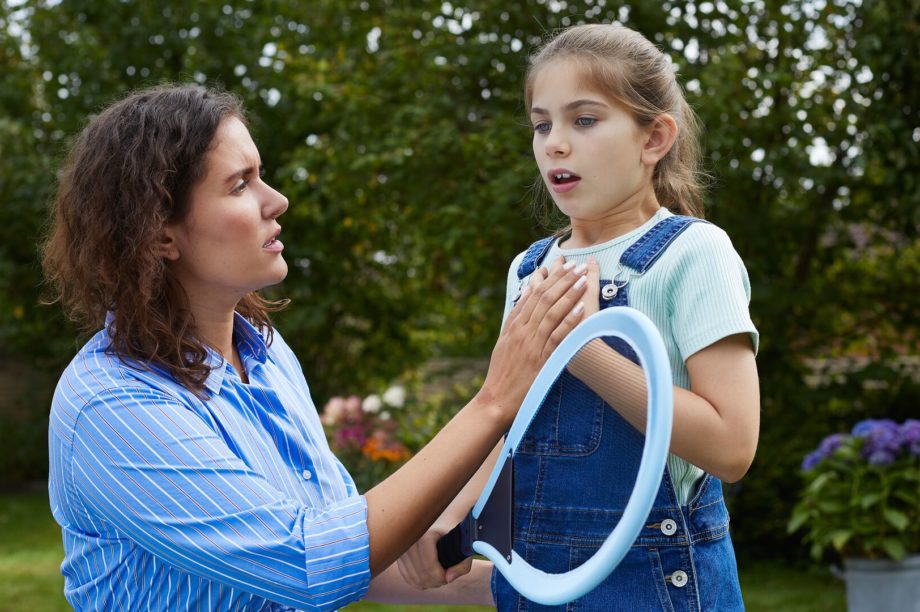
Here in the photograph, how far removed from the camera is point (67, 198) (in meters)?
1.86

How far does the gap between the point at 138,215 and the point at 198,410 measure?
→ 35 cm

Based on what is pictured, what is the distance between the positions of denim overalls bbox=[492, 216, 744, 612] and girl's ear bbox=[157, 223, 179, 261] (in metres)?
0.71

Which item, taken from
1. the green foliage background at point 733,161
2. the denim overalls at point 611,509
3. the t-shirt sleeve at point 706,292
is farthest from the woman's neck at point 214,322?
the green foliage background at point 733,161

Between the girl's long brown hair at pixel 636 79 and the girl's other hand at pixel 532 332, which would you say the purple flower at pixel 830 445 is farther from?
the girl's other hand at pixel 532 332

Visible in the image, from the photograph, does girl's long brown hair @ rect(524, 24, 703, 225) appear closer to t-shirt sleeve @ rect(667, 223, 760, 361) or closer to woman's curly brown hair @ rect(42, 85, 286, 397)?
t-shirt sleeve @ rect(667, 223, 760, 361)

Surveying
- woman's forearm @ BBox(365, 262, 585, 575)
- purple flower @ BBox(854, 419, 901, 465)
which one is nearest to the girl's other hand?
woman's forearm @ BBox(365, 262, 585, 575)

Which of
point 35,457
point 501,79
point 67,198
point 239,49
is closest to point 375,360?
point 239,49

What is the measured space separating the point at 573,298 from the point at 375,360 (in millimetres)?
8392

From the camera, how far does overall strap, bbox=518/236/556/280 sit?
1896mm

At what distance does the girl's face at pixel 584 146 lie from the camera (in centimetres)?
167

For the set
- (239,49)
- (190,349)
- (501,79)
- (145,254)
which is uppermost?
(239,49)

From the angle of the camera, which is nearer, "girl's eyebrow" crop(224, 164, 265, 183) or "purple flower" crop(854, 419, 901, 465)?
"girl's eyebrow" crop(224, 164, 265, 183)

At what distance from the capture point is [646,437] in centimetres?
122

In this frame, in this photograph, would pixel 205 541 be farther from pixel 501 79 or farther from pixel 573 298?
pixel 501 79
